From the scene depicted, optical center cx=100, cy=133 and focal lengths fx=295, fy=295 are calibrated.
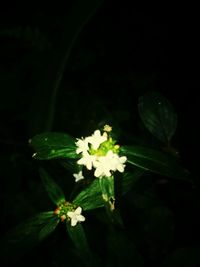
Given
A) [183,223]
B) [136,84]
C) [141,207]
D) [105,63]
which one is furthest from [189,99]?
[141,207]

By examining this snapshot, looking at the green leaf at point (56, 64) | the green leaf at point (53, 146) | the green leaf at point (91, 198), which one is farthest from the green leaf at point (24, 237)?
the green leaf at point (56, 64)

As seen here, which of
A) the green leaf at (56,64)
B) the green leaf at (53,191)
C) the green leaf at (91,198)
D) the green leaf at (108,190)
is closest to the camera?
the green leaf at (108,190)

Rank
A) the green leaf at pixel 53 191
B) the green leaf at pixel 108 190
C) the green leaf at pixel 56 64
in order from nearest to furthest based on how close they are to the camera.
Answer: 1. the green leaf at pixel 108 190
2. the green leaf at pixel 53 191
3. the green leaf at pixel 56 64

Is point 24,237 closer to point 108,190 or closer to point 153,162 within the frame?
point 108,190

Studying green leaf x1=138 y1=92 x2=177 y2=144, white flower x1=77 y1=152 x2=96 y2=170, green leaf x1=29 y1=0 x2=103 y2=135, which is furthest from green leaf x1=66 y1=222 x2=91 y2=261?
green leaf x1=29 y1=0 x2=103 y2=135

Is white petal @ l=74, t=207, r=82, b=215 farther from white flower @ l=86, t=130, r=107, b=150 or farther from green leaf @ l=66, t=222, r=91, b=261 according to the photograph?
white flower @ l=86, t=130, r=107, b=150

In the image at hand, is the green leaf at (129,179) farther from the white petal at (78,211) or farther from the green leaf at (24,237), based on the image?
the green leaf at (24,237)
